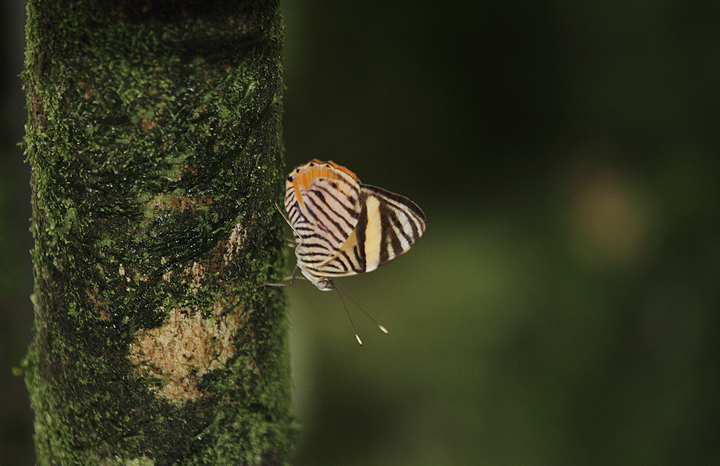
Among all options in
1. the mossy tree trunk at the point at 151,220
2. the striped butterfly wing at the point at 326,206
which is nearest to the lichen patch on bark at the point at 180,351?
the mossy tree trunk at the point at 151,220

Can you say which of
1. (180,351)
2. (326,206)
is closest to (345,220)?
(326,206)

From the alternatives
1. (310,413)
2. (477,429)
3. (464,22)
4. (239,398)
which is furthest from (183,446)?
(464,22)

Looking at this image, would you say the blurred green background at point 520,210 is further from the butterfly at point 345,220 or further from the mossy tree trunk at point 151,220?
the mossy tree trunk at point 151,220

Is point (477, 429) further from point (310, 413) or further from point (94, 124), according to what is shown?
point (94, 124)

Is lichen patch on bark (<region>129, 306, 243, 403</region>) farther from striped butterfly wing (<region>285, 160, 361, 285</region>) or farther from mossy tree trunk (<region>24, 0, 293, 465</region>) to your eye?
striped butterfly wing (<region>285, 160, 361, 285</region>)

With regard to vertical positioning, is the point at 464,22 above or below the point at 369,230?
above

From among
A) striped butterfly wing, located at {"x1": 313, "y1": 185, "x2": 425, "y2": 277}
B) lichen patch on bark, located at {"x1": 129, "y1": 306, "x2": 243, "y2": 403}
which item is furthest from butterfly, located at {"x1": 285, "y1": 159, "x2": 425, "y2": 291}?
lichen patch on bark, located at {"x1": 129, "y1": 306, "x2": 243, "y2": 403}

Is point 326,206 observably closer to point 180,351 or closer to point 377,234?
point 377,234
